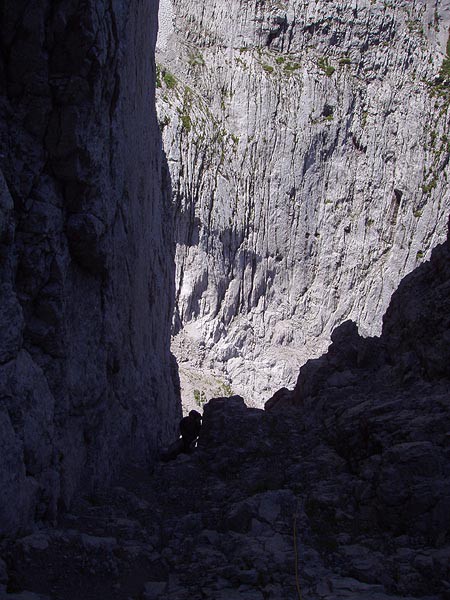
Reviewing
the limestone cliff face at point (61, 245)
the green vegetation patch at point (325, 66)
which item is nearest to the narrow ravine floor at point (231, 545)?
the limestone cliff face at point (61, 245)

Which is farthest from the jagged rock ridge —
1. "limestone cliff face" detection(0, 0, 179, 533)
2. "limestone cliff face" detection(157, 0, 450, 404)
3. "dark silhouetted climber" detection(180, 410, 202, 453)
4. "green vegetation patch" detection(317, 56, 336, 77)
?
"green vegetation patch" detection(317, 56, 336, 77)

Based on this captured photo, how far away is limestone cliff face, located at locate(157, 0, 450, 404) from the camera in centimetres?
4203

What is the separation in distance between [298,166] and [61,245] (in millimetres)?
37379

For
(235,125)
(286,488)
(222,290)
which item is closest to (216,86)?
(235,125)

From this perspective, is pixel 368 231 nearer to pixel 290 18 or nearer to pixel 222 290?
pixel 222 290

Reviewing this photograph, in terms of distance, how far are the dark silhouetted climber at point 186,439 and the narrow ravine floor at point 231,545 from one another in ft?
8.34

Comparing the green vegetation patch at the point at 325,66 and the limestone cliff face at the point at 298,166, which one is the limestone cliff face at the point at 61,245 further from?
the green vegetation patch at the point at 325,66

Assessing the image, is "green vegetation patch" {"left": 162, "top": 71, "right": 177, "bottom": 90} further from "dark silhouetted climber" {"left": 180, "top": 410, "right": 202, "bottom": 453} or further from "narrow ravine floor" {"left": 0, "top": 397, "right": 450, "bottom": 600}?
"narrow ravine floor" {"left": 0, "top": 397, "right": 450, "bottom": 600}

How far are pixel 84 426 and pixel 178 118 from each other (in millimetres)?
33627

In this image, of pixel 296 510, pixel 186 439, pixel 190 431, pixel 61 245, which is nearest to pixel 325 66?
pixel 190 431

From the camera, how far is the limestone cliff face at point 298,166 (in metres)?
42.0

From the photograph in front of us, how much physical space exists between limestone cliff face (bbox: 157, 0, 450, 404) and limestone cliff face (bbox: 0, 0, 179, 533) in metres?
29.7

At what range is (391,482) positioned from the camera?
955cm

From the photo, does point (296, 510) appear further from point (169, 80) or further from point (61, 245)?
point (169, 80)
